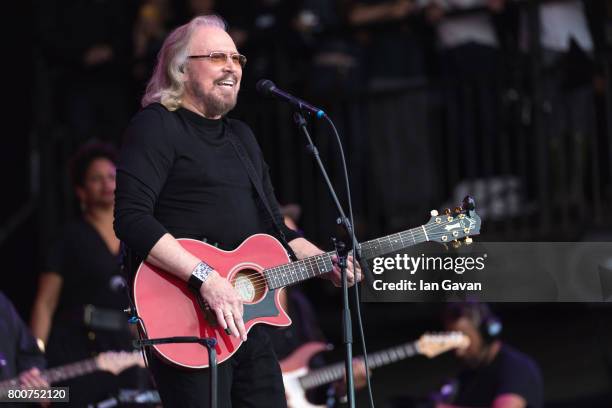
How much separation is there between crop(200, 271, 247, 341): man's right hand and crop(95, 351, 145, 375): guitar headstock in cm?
260

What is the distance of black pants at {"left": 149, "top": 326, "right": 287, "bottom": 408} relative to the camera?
14.3 ft

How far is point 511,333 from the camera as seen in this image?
9.24 meters

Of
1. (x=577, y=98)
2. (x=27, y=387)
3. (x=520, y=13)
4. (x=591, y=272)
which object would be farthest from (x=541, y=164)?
(x=27, y=387)

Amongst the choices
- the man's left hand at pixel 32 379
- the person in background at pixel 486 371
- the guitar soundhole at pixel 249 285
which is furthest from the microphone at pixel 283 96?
the person in background at pixel 486 371

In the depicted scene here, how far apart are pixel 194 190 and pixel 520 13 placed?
16.0ft

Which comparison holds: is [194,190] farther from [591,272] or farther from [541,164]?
[541,164]

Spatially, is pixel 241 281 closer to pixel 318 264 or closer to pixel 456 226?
pixel 318 264

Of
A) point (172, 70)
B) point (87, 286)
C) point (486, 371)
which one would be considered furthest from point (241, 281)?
point (486, 371)

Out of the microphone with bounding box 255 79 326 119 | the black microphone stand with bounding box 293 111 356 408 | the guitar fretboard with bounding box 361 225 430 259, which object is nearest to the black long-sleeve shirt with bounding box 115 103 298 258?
the microphone with bounding box 255 79 326 119

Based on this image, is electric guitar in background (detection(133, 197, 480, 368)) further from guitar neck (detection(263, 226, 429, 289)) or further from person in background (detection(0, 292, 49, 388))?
person in background (detection(0, 292, 49, 388))

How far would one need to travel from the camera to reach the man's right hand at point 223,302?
429 centimetres

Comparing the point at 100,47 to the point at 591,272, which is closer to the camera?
the point at 591,272

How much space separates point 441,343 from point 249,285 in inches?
140

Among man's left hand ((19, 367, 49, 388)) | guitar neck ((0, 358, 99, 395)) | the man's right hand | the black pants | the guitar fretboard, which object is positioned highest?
→ the guitar fretboard
